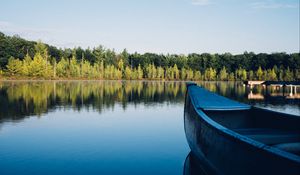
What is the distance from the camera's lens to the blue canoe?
5.54 metres

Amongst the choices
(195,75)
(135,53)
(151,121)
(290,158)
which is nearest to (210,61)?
(195,75)

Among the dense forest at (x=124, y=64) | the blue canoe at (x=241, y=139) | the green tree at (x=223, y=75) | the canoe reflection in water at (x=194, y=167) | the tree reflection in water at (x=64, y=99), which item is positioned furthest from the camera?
the green tree at (x=223, y=75)

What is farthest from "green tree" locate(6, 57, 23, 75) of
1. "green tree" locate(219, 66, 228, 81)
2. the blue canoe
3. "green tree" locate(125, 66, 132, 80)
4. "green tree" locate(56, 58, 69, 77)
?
the blue canoe

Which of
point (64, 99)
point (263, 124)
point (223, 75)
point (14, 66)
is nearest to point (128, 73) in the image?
point (223, 75)

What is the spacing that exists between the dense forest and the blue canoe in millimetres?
80355

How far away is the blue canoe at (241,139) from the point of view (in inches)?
218

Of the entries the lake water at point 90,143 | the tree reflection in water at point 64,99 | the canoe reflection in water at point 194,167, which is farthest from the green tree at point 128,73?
the canoe reflection in water at point 194,167

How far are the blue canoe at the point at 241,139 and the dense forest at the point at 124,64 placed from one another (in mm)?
80355

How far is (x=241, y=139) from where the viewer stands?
21.0 ft

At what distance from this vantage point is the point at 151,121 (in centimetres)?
2130

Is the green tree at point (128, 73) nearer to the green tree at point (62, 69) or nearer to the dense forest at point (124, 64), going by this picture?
the dense forest at point (124, 64)

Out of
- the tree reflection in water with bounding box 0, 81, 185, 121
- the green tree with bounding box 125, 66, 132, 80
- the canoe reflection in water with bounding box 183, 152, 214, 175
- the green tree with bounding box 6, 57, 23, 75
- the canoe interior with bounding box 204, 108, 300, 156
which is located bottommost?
the canoe reflection in water with bounding box 183, 152, 214, 175

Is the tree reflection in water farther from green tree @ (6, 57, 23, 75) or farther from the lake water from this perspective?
green tree @ (6, 57, 23, 75)

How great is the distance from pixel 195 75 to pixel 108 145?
9984 centimetres
